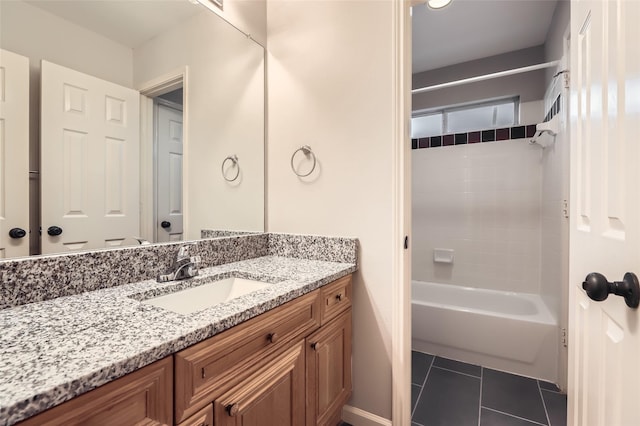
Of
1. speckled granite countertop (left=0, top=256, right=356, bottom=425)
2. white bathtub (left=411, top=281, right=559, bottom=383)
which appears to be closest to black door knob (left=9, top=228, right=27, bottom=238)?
speckled granite countertop (left=0, top=256, right=356, bottom=425)

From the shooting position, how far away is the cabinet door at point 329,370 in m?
1.11

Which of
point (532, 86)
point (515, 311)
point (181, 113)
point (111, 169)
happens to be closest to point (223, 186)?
point (181, 113)

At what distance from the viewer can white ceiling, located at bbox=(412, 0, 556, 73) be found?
2.14 m

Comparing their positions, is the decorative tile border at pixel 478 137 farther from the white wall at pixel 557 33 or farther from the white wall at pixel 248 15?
the white wall at pixel 248 15

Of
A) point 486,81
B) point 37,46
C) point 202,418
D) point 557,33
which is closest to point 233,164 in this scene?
point 37,46

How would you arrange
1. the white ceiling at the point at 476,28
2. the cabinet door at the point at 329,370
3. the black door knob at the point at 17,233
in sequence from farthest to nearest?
1. the white ceiling at the point at 476,28
2. the cabinet door at the point at 329,370
3. the black door knob at the point at 17,233

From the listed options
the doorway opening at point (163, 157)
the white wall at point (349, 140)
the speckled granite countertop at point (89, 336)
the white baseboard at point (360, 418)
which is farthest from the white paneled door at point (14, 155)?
the white baseboard at point (360, 418)

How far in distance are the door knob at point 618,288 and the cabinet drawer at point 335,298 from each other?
2.67 ft

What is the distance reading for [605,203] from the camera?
0.70 meters

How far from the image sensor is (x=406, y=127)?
4.42ft

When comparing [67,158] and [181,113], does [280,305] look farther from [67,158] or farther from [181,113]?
[181,113]

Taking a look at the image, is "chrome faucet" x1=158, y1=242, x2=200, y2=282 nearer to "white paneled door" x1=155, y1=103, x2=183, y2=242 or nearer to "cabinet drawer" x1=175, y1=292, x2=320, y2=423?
"white paneled door" x1=155, y1=103, x2=183, y2=242

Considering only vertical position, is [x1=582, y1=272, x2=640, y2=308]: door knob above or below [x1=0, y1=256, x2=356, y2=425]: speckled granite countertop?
above

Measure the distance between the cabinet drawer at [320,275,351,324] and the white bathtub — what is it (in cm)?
117
